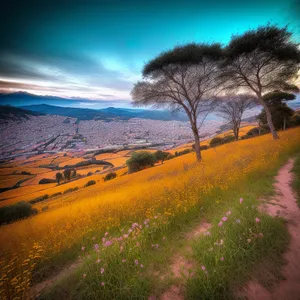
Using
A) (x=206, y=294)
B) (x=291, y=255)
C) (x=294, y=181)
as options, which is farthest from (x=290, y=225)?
(x=294, y=181)

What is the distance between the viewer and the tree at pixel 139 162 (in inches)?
1050

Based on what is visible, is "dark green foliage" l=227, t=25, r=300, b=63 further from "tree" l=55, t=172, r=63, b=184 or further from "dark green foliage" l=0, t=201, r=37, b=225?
"tree" l=55, t=172, r=63, b=184

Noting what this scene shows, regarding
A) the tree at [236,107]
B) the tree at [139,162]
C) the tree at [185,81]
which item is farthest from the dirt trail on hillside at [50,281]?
the tree at [236,107]

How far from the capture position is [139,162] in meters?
26.9

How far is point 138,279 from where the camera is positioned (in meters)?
2.40

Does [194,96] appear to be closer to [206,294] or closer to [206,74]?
[206,74]

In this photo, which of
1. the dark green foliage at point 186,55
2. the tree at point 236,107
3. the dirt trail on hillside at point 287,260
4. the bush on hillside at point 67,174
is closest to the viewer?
the dirt trail on hillside at point 287,260

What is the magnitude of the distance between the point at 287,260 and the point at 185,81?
42.2 feet

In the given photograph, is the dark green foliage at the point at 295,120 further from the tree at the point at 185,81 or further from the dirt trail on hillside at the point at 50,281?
the dirt trail on hillside at the point at 50,281

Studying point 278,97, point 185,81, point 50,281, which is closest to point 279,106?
point 278,97

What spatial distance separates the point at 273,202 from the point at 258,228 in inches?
78.6

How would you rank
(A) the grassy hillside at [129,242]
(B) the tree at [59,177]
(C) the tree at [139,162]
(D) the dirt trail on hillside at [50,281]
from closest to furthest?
(A) the grassy hillside at [129,242], (D) the dirt trail on hillside at [50,281], (C) the tree at [139,162], (B) the tree at [59,177]

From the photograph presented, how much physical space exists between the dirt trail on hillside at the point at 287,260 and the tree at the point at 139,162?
23177 millimetres

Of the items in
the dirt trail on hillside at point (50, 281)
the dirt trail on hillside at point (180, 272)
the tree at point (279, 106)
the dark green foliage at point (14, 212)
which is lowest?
the dark green foliage at point (14, 212)
